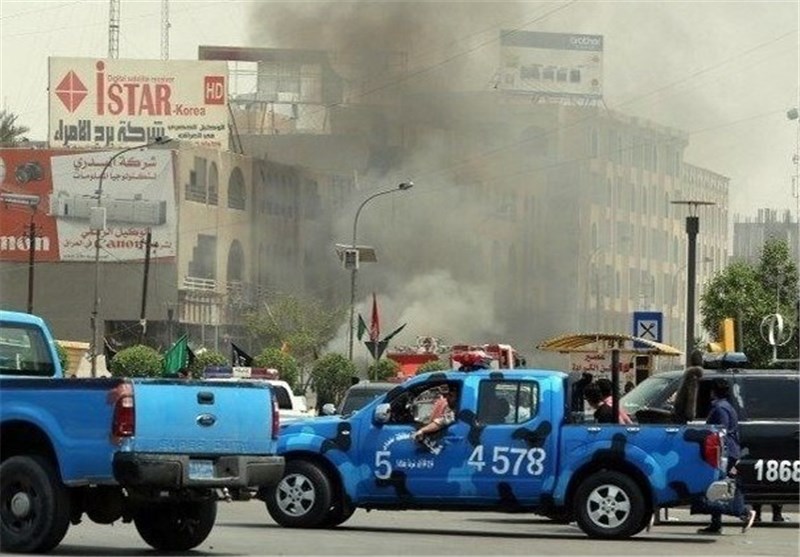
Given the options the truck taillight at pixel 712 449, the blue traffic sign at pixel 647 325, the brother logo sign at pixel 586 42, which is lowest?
the truck taillight at pixel 712 449

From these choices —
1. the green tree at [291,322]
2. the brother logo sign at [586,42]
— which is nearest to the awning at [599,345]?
the green tree at [291,322]

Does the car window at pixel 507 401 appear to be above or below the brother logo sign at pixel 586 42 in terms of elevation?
below

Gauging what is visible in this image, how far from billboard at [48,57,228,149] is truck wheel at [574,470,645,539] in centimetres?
7980

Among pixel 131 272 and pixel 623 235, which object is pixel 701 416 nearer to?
pixel 131 272

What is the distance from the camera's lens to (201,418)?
53.8 feet

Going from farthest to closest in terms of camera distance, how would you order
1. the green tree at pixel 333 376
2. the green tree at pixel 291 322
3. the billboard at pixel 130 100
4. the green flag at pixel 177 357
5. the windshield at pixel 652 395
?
the billboard at pixel 130 100 → the green tree at pixel 291 322 → the green tree at pixel 333 376 → the green flag at pixel 177 357 → the windshield at pixel 652 395

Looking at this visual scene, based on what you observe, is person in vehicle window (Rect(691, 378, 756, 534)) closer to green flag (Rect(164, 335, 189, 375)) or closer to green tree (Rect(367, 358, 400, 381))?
green flag (Rect(164, 335, 189, 375))

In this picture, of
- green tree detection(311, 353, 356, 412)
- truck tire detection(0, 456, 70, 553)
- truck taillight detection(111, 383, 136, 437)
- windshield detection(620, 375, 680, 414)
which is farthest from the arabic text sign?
truck taillight detection(111, 383, 136, 437)

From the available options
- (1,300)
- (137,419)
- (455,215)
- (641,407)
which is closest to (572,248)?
(455,215)

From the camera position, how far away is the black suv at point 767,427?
23.5m

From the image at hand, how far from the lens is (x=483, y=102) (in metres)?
112

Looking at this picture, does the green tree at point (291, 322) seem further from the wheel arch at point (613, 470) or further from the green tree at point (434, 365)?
the wheel arch at point (613, 470)

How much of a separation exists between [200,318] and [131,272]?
13.4 ft

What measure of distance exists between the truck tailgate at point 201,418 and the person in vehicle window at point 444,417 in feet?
13.1
